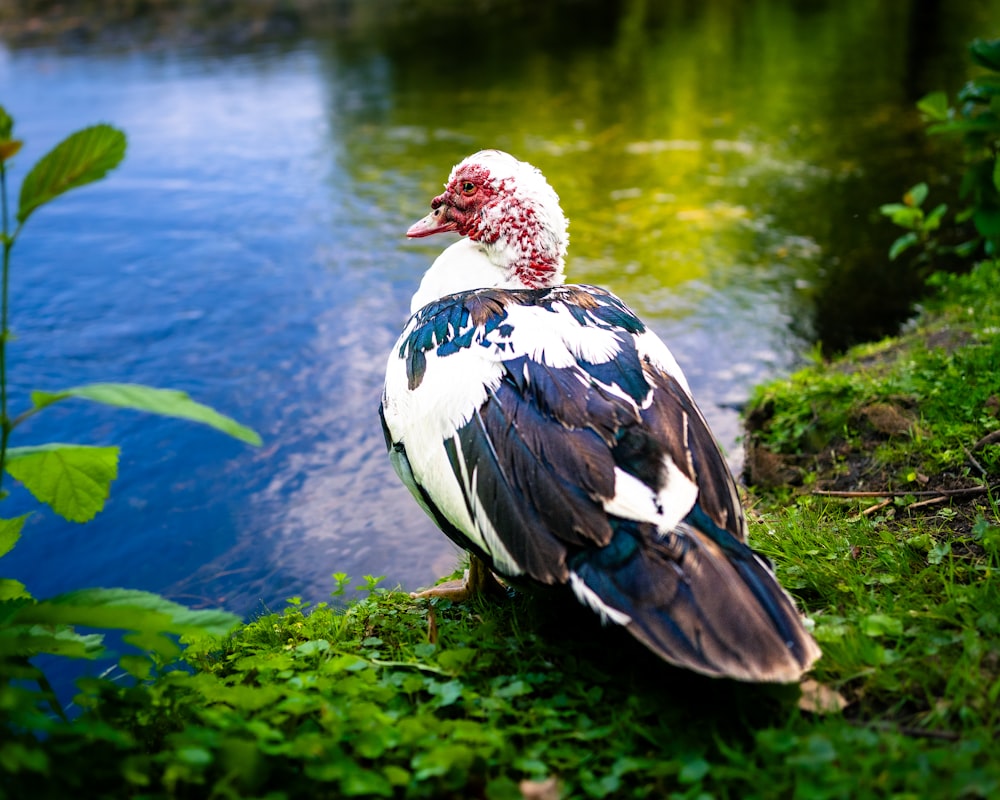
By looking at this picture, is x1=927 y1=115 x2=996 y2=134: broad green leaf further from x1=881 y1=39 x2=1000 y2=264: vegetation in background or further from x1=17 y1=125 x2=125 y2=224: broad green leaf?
x1=17 y1=125 x2=125 y2=224: broad green leaf

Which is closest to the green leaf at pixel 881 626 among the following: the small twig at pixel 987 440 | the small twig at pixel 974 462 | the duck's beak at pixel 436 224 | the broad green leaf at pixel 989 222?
the small twig at pixel 974 462

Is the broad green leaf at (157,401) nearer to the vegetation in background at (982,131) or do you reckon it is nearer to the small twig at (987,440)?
the small twig at (987,440)

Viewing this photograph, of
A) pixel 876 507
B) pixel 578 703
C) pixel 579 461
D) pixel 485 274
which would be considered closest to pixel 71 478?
pixel 579 461

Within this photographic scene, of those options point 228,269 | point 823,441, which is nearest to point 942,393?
point 823,441

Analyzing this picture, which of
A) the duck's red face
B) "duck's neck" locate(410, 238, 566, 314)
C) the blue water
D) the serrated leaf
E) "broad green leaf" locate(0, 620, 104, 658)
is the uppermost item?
the serrated leaf

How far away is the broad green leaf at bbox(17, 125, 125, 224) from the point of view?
1.86m

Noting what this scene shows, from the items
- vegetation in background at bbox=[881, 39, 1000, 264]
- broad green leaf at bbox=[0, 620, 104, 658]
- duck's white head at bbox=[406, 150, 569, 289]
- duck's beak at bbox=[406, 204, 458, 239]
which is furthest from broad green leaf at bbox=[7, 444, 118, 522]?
vegetation in background at bbox=[881, 39, 1000, 264]

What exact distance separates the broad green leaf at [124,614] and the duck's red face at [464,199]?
1.72 m

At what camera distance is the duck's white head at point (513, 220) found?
3188 mm

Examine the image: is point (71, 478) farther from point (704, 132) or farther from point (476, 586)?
point (704, 132)

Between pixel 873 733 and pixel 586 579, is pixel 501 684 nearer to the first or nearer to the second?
pixel 586 579

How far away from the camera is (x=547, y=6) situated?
15.4 meters

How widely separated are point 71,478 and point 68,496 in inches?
1.6

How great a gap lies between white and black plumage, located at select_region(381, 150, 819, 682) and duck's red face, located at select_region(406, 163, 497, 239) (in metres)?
0.07
